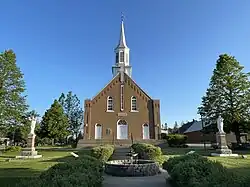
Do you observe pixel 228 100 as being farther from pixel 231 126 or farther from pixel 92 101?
pixel 92 101

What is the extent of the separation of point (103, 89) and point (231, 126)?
18.4 meters

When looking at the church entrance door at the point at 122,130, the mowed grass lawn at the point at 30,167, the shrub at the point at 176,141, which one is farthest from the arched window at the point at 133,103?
the mowed grass lawn at the point at 30,167

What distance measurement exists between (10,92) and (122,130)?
15857mm

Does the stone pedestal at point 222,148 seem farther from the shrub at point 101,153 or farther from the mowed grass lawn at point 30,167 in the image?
the shrub at point 101,153

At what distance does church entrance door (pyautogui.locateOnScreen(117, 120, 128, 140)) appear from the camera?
33656 millimetres

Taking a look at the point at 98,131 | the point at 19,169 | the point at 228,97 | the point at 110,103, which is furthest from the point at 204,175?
the point at 110,103

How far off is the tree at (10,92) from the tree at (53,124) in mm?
17632

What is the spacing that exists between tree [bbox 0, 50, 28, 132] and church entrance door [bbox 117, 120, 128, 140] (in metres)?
13.1

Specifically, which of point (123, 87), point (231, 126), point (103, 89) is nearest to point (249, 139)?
point (231, 126)

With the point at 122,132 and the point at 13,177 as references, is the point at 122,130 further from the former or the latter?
the point at 13,177

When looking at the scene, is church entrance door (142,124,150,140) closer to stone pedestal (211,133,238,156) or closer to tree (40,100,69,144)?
stone pedestal (211,133,238,156)

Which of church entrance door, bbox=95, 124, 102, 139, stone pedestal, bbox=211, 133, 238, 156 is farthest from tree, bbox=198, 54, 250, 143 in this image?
church entrance door, bbox=95, 124, 102, 139

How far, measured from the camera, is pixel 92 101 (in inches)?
1351

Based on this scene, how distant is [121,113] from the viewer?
112ft
